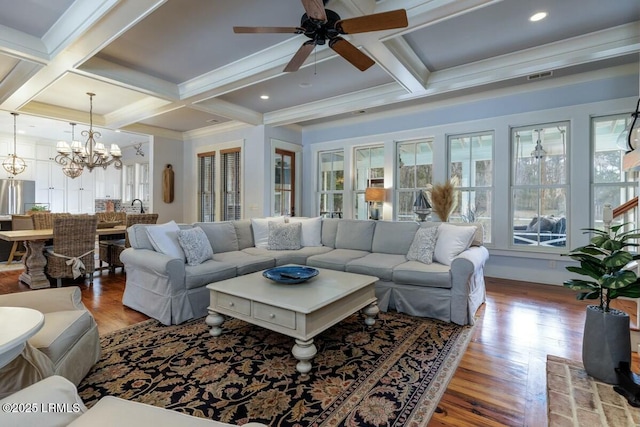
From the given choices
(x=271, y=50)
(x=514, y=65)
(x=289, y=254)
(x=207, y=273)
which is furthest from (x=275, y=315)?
(x=514, y=65)

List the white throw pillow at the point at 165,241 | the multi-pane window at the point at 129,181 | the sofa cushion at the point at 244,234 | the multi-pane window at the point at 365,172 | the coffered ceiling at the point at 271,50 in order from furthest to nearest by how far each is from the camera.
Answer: the multi-pane window at the point at 129,181 → the multi-pane window at the point at 365,172 → the sofa cushion at the point at 244,234 → the white throw pillow at the point at 165,241 → the coffered ceiling at the point at 271,50

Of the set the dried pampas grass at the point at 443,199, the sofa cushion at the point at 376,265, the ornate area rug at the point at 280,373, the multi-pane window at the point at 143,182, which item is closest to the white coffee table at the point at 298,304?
the ornate area rug at the point at 280,373

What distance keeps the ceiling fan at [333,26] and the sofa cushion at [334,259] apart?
215cm

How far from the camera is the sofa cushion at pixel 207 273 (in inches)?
120

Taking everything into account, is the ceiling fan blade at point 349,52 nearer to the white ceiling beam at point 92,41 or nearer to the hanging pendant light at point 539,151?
the white ceiling beam at point 92,41

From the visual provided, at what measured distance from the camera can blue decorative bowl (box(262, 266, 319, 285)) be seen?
8.64 feet

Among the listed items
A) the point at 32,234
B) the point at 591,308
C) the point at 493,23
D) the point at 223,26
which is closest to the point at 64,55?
the point at 223,26

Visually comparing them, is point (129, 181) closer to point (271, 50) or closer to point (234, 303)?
point (271, 50)

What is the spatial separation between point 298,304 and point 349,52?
2056mm

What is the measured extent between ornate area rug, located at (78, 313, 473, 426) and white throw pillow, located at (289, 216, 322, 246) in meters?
1.85

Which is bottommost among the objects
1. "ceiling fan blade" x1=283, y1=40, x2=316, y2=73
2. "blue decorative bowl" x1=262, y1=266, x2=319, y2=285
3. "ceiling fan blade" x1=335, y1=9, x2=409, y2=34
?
"blue decorative bowl" x1=262, y1=266, x2=319, y2=285

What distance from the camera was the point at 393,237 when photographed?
4047mm

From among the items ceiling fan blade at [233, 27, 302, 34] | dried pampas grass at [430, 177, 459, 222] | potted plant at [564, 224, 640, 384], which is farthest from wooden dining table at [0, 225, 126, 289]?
potted plant at [564, 224, 640, 384]

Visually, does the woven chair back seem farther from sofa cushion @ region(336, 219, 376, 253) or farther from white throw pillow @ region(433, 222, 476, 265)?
white throw pillow @ region(433, 222, 476, 265)
